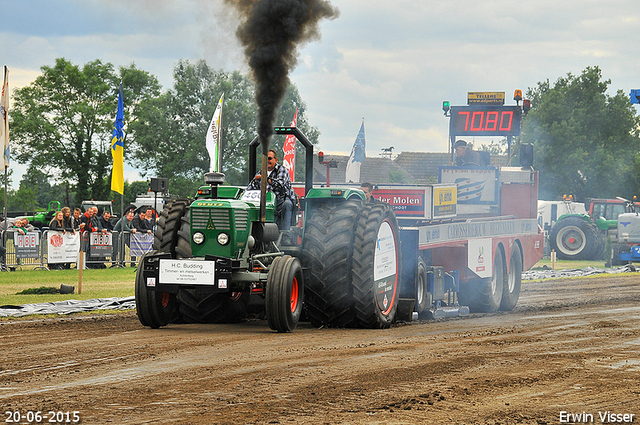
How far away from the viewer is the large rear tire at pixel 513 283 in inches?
567

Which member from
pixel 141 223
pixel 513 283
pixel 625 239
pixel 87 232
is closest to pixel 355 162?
pixel 141 223

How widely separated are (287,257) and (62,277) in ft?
33.9

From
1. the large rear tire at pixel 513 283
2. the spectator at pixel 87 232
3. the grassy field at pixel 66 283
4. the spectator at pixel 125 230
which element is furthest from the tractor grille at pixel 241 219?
the spectator at pixel 125 230

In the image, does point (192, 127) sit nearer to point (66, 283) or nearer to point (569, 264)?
point (569, 264)

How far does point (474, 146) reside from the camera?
16.2 m

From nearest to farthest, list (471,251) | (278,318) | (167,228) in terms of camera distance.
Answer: (278,318)
(167,228)
(471,251)

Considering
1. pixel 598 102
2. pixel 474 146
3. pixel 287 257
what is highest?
pixel 598 102

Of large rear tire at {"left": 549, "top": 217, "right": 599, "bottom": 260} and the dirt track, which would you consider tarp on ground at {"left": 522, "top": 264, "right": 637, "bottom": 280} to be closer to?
large rear tire at {"left": 549, "top": 217, "right": 599, "bottom": 260}

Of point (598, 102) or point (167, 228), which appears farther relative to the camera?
point (598, 102)

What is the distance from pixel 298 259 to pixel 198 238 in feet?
3.86

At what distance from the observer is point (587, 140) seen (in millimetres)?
53719

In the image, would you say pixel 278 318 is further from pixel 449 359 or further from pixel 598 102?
pixel 598 102

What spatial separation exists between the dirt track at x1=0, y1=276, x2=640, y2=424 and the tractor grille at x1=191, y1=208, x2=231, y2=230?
3.88 ft

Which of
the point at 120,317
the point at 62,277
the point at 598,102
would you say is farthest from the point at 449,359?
the point at 598,102
